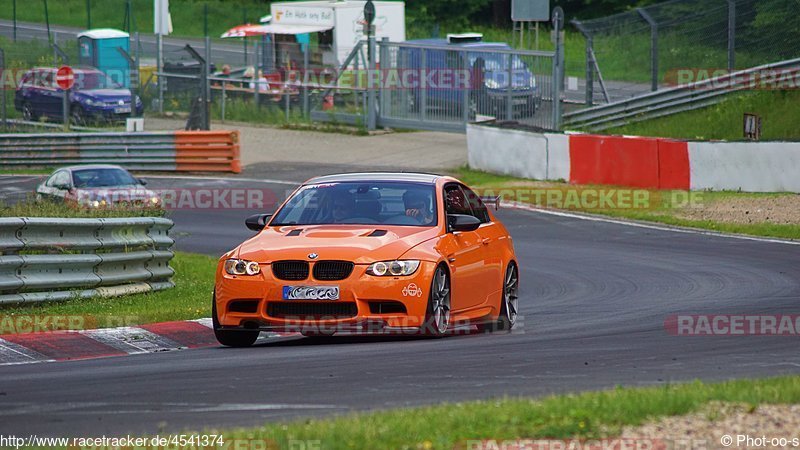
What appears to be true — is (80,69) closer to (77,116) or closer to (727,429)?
(77,116)

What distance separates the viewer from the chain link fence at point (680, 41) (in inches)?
1155

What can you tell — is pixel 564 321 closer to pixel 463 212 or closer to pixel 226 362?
pixel 463 212

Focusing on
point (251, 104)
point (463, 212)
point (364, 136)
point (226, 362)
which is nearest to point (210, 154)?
point (364, 136)

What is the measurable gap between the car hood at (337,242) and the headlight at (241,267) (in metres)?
0.05

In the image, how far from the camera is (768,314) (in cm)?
1258

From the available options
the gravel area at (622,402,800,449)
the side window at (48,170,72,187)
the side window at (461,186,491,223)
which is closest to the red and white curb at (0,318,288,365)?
the side window at (461,186,491,223)

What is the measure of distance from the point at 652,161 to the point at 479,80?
8.65 meters

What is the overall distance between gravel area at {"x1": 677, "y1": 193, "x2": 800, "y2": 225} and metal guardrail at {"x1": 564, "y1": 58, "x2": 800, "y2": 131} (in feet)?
23.9

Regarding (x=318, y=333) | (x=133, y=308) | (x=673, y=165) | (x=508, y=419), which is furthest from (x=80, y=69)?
(x=508, y=419)

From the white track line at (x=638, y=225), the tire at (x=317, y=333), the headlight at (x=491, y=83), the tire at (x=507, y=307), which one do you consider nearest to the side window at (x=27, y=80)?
the headlight at (x=491, y=83)

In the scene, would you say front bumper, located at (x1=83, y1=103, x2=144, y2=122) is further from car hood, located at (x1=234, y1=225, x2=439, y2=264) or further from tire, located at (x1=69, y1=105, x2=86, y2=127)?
car hood, located at (x1=234, y1=225, x2=439, y2=264)

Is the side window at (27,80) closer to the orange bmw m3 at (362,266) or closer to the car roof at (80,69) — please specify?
the car roof at (80,69)

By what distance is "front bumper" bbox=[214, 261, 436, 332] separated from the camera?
10.6 metres

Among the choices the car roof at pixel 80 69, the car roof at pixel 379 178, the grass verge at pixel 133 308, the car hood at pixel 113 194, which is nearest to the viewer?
the car roof at pixel 379 178
